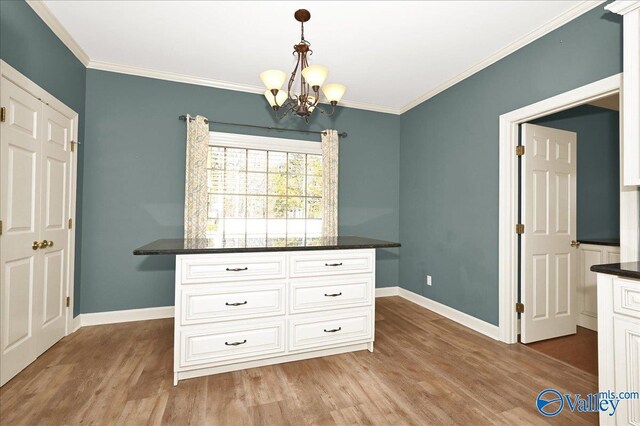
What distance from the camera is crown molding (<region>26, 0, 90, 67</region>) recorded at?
2.36 m

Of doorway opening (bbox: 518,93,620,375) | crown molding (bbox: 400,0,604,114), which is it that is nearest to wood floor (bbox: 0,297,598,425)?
doorway opening (bbox: 518,93,620,375)

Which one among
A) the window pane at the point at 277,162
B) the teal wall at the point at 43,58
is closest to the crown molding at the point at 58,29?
the teal wall at the point at 43,58

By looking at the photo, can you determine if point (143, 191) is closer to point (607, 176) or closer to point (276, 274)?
point (276, 274)

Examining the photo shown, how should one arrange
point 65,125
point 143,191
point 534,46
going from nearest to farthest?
point 534,46
point 65,125
point 143,191

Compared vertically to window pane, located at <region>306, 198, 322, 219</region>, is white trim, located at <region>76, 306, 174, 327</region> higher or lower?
lower

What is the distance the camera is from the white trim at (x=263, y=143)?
3723 mm

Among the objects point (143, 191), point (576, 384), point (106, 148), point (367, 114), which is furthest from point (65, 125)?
point (576, 384)

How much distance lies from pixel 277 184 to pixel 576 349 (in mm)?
3604

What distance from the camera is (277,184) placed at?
4.00 metres

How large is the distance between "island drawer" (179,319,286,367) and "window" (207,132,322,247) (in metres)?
1.36

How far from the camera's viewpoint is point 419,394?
2086mm

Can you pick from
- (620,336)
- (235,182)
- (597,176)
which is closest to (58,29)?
(235,182)

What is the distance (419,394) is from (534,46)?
3.06m

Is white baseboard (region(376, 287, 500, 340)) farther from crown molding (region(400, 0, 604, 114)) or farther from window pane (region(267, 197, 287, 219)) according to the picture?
crown molding (region(400, 0, 604, 114))
